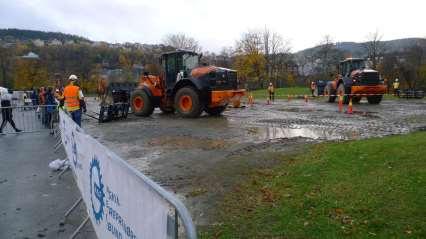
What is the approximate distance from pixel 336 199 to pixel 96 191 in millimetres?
3064

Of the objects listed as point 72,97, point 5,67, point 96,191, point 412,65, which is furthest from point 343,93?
point 5,67

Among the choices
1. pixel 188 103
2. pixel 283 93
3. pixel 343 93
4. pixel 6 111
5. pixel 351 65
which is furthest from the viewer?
pixel 283 93

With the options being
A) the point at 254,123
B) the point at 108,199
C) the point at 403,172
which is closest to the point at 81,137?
the point at 108,199

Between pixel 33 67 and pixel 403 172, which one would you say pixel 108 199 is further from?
pixel 33 67

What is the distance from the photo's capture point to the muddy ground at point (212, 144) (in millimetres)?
7035

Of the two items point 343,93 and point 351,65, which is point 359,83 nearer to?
point 343,93

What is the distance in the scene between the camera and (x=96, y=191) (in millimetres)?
4070

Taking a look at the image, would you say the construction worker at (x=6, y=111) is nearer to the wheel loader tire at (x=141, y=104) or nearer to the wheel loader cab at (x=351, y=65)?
the wheel loader tire at (x=141, y=104)

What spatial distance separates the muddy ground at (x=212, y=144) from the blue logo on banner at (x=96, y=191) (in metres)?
1.54

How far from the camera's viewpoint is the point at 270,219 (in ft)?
16.8

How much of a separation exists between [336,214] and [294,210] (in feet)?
1.66

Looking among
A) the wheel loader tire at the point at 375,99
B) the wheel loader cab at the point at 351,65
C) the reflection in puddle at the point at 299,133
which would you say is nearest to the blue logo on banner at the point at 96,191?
the reflection in puddle at the point at 299,133

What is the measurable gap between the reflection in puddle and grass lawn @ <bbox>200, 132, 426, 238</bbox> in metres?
3.63

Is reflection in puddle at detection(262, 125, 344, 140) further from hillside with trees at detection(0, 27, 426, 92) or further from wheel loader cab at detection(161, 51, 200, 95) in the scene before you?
hillside with trees at detection(0, 27, 426, 92)
